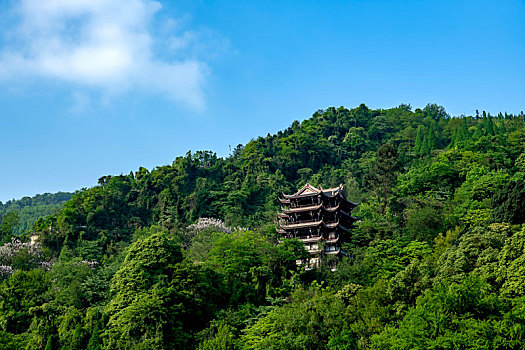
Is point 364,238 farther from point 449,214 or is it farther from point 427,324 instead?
point 427,324

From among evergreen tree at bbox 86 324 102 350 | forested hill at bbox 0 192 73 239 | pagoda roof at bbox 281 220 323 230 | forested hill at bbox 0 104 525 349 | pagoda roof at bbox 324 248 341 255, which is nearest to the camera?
forested hill at bbox 0 104 525 349

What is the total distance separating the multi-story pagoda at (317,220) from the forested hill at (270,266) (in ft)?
6.84

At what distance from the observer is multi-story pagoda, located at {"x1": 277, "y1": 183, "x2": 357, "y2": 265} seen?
1677 inches

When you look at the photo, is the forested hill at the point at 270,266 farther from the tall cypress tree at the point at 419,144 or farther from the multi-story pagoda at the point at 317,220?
the multi-story pagoda at the point at 317,220

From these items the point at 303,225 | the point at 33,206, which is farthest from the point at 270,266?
the point at 33,206

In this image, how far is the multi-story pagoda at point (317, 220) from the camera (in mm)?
42594

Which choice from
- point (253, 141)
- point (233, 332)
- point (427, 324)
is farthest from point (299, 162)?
point (427, 324)

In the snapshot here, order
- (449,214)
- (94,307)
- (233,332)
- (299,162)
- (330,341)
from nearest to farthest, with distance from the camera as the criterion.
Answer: (330,341) < (233,332) < (94,307) < (449,214) < (299,162)

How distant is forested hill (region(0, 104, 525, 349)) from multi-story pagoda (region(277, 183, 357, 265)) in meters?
2.08

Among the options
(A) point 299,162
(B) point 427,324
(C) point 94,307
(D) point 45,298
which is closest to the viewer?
(B) point 427,324

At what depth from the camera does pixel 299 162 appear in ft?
229

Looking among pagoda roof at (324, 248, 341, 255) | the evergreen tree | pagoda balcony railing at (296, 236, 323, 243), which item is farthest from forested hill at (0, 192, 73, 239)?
the evergreen tree

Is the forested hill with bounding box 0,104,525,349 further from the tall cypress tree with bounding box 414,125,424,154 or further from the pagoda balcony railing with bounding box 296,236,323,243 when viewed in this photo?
the pagoda balcony railing with bounding box 296,236,323,243

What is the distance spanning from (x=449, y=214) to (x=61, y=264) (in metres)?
28.6
